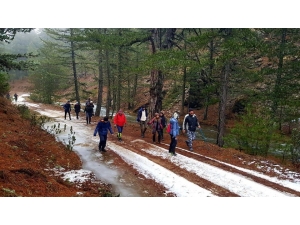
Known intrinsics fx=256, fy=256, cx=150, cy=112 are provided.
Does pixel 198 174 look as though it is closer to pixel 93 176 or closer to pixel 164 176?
pixel 164 176

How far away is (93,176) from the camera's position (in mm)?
8031

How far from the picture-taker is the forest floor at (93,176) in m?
6.38

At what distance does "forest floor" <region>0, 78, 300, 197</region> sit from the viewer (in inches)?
251

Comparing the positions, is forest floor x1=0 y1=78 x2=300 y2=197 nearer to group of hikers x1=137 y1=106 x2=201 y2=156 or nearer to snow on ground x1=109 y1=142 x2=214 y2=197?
snow on ground x1=109 y1=142 x2=214 y2=197

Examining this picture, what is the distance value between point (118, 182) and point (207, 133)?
53.4 ft

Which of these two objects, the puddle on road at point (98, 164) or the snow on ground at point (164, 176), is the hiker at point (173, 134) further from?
the puddle on road at point (98, 164)

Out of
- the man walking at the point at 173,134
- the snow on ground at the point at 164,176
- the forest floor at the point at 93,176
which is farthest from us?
the man walking at the point at 173,134

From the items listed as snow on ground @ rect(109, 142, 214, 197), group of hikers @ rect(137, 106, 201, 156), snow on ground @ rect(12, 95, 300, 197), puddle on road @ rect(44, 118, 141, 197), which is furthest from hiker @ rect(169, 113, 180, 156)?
puddle on road @ rect(44, 118, 141, 197)

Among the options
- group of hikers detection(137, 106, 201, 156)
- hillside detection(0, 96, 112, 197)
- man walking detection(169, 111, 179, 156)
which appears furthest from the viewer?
group of hikers detection(137, 106, 201, 156)

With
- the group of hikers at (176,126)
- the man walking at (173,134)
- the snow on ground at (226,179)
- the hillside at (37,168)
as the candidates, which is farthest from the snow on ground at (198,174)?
the group of hikers at (176,126)

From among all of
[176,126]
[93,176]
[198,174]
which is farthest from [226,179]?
[93,176]
